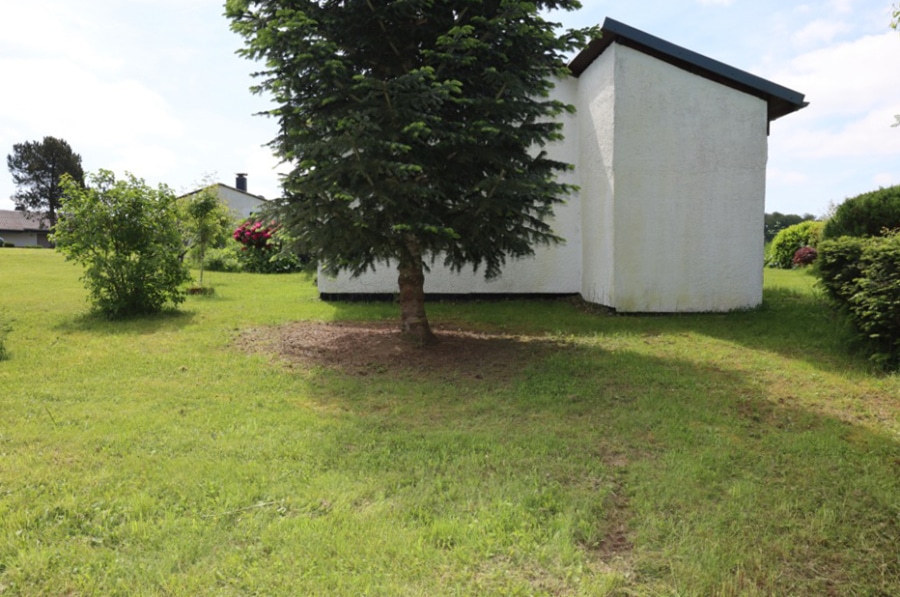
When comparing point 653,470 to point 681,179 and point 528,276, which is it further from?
point 528,276

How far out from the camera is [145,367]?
6.00 metres

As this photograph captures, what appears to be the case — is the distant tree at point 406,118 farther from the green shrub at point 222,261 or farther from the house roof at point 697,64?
the green shrub at point 222,261

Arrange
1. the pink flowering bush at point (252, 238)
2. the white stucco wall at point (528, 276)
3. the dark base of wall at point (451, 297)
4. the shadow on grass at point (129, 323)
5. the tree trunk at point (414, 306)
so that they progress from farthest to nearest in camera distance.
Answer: the pink flowering bush at point (252, 238)
the dark base of wall at point (451, 297)
the white stucco wall at point (528, 276)
the shadow on grass at point (129, 323)
the tree trunk at point (414, 306)

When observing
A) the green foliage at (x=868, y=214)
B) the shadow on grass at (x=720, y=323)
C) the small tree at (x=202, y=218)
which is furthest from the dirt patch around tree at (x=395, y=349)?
the small tree at (x=202, y=218)

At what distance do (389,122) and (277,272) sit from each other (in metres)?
15.6

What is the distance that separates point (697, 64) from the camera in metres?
9.29

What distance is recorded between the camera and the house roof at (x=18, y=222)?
2207 inches

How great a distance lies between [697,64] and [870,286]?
5114mm

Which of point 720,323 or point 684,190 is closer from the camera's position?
point 720,323

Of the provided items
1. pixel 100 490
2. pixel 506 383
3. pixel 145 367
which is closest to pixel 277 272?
pixel 145 367

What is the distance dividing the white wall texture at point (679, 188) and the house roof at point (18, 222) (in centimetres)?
6418

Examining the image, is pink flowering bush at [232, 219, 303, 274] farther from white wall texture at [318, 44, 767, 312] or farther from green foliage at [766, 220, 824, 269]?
green foliage at [766, 220, 824, 269]

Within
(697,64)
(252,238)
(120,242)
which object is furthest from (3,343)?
(252,238)

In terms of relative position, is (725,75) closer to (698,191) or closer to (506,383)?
(698,191)
